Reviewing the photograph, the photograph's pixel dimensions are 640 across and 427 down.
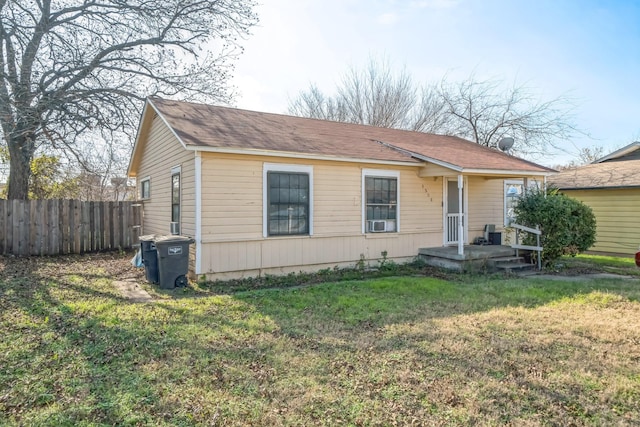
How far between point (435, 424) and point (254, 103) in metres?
17.7

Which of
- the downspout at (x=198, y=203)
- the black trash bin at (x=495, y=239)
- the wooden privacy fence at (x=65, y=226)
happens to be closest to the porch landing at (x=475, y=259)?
the black trash bin at (x=495, y=239)

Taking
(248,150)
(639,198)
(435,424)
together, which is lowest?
(435,424)

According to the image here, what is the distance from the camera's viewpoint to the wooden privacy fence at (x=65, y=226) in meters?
10.6

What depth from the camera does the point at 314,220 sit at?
8.82m

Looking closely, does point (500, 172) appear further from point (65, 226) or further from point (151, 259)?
point (65, 226)

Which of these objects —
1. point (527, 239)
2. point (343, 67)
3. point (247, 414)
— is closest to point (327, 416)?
point (247, 414)

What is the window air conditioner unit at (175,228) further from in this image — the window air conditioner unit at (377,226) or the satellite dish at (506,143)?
the satellite dish at (506,143)

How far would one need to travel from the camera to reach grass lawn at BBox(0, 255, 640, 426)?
2936mm

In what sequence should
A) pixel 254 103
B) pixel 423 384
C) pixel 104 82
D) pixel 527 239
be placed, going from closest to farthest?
1. pixel 423 384
2. pixel 527 239
3. pixel 104 82
4. pixel 254 103

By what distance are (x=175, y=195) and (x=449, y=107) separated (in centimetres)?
1954

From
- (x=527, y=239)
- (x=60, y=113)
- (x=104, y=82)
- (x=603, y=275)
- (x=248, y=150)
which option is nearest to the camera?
(x=248, y=150)

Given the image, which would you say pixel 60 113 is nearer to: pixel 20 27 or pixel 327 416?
pixel 20 27

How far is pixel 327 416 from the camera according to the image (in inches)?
113

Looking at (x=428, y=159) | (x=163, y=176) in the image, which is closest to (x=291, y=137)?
(x=428, y=159)
